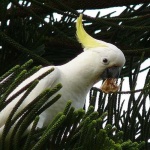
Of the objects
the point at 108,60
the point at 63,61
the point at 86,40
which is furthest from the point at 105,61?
the point at 63,61

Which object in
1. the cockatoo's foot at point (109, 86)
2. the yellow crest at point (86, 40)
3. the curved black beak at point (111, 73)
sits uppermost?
the yellow crest at point (86, 40)

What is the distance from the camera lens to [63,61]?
3131 millimetres

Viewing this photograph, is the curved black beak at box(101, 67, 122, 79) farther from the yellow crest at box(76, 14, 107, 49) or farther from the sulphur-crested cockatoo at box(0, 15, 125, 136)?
the yellow crest at box(76, 14, 107, 49)

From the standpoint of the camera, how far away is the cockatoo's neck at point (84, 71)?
2338 millimetres

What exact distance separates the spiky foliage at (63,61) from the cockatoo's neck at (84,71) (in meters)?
0.14

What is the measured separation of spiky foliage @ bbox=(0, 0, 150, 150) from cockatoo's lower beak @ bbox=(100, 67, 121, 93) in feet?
0.21

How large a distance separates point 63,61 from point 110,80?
82 cm

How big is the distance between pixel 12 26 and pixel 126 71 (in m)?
0.70

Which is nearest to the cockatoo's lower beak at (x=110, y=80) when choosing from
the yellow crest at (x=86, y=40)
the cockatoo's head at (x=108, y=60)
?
the cockatoo's head at (x=108, y=60)

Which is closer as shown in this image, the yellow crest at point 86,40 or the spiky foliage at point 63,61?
the spiky foliage at point 63,61

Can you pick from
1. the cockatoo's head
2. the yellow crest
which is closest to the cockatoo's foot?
the cockatoo's head

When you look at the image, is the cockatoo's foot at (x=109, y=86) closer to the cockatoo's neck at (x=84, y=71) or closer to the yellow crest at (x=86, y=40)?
the cockatoo's neck at (x=84, y=71)

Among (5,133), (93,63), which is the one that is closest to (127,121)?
(93,63)

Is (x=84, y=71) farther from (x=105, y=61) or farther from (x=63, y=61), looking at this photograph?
(x=63, y=61)
